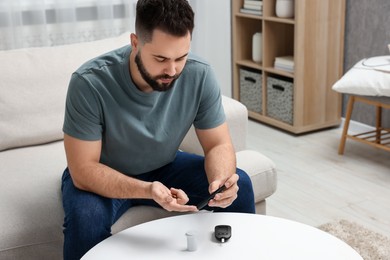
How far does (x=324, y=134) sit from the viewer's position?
12.0 feet

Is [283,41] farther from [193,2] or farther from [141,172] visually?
[141,172]

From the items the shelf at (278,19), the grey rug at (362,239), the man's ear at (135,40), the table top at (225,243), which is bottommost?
the grey rug at (362,239)

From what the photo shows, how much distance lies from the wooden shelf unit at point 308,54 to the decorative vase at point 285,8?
39 millimetres

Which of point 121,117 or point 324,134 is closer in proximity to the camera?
point 121,117

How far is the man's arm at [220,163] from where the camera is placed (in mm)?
1669

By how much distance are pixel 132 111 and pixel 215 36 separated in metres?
2.28

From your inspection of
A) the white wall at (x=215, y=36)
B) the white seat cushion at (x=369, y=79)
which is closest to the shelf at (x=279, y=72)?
the white wall at (x=215, y=36)

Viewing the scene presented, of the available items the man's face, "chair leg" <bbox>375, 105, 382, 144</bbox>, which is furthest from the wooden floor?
the man's face

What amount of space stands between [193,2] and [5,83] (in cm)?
176

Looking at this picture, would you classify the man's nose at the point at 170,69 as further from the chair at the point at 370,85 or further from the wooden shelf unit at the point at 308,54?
the wooden shelf unit at the point at 308,54

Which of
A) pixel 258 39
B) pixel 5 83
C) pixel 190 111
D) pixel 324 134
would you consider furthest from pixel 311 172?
pixel 5 83

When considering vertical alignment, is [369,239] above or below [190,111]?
below

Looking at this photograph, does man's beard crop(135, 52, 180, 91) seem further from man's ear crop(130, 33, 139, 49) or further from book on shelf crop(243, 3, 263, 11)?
book on shelf crop(243, 3, 263, 11)

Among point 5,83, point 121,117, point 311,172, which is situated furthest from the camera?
point 311,172
